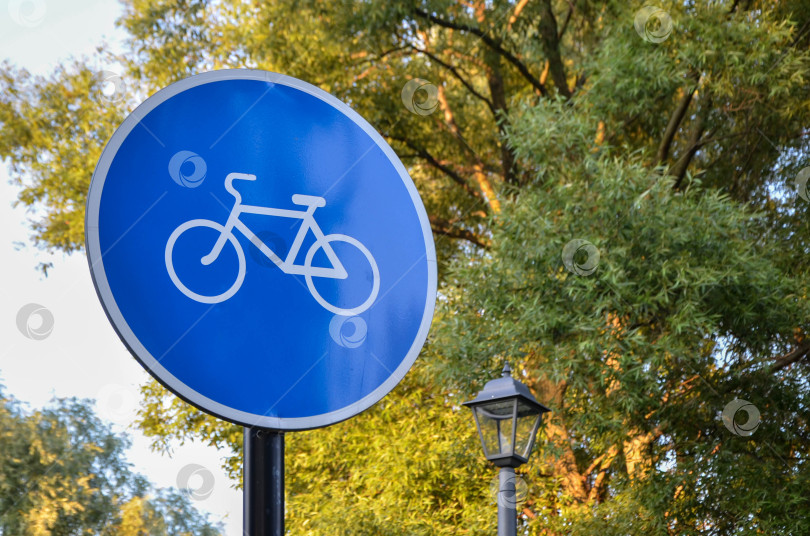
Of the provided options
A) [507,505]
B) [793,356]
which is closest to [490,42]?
[793,356]

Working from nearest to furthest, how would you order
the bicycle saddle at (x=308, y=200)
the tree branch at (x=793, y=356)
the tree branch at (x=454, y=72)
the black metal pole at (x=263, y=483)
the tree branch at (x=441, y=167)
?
the black metal pole at (x=263, y=483) → the bicycle saddle at (x=308, y=200) → the tree branch at (x=793, y=356) → the tree branch at (x=454, y=72) → the tree branch at (x=441, y=167)

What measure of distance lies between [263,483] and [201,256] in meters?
0.37

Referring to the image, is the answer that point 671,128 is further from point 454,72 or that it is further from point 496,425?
point 496,425

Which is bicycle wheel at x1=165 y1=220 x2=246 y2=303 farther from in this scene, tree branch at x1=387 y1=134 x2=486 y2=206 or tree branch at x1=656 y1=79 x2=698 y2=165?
tree branch at x1=387 y1=134 x2=486 y2=206

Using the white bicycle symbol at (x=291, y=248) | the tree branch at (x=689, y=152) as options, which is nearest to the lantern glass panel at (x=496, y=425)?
the white bicycle symbol at (x=291, y=248)

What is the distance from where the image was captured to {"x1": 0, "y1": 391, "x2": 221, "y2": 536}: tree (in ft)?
42.5

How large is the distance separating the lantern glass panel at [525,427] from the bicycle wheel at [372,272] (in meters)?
A: 4.41

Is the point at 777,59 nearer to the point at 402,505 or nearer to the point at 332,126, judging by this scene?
the point at 402,505

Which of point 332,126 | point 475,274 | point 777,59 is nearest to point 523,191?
point 475,274

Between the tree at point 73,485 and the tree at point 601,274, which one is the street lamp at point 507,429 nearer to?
the tree at point 601,274

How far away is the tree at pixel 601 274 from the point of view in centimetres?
848

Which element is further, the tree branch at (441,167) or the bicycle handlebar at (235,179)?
the tree branch at (441,167)

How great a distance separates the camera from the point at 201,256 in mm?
1452

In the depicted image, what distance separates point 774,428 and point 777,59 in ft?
13.0
